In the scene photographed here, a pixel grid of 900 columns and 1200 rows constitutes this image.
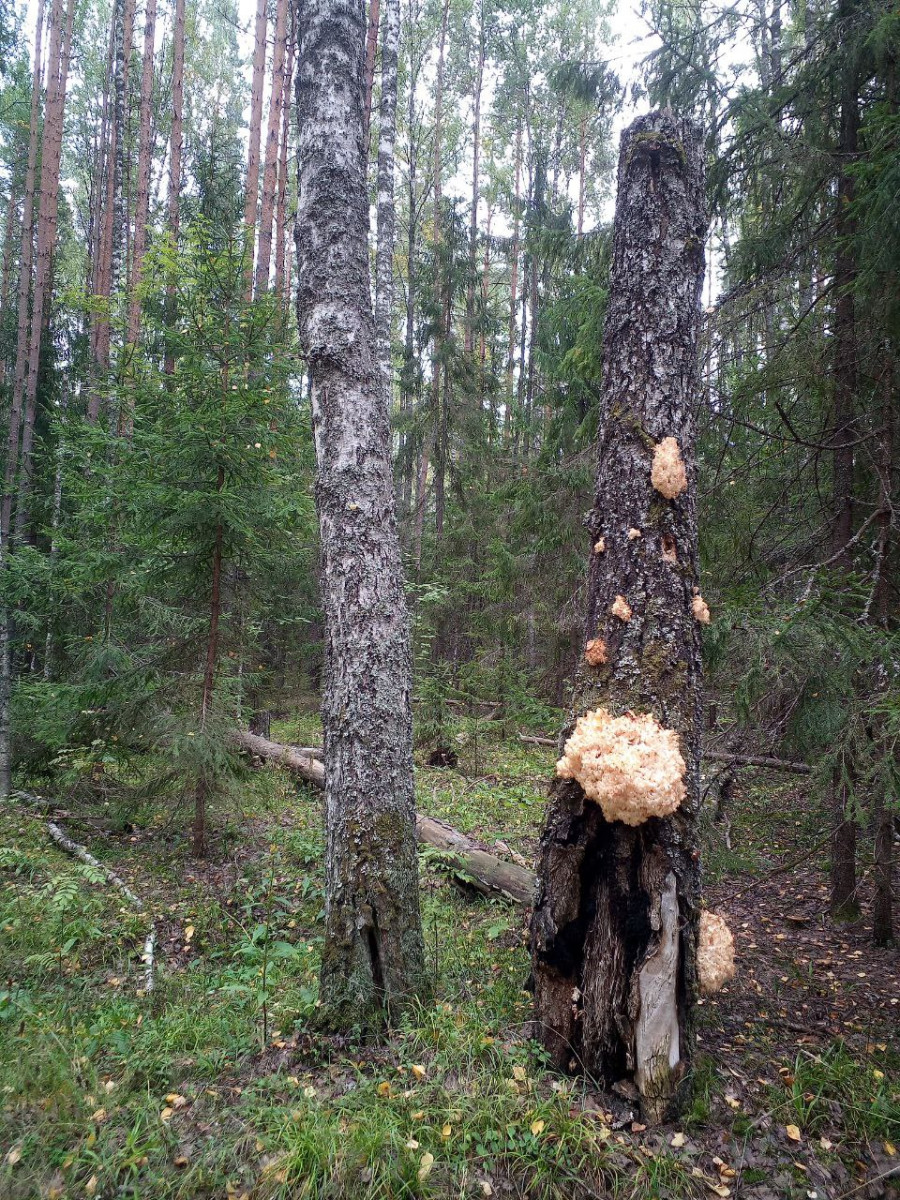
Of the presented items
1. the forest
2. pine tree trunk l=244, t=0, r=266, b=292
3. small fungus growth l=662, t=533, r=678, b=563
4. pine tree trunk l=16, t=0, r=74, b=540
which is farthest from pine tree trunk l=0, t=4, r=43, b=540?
small fungus growth l=662, t=533, r=678, b=563

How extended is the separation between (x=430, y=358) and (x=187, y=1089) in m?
14.7

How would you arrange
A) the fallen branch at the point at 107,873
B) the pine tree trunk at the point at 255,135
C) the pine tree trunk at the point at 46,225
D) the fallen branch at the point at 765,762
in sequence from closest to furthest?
the fallen branch at the point at 107,873
the fallen branch at the point at 765,762
the pine tree trunk at the point at 46,225
the pine tree trunk at the point at 255,135

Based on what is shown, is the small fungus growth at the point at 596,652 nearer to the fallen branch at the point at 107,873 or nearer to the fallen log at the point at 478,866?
the fallen log at the point at 478,866

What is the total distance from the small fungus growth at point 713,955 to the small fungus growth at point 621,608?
1415mm

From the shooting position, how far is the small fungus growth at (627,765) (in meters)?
2.64

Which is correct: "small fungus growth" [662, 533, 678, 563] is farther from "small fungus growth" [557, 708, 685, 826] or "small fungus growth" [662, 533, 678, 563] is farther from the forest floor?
the forest floor

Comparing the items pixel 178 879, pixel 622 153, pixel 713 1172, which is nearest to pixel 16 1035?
pixel 178 879

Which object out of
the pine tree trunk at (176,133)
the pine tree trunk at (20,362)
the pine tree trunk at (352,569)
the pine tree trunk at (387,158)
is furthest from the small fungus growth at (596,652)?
the pine tree trunk at (176,133)

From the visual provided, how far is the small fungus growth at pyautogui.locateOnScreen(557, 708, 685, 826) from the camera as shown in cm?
264

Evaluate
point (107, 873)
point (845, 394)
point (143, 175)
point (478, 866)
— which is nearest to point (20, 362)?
point (143, 175)

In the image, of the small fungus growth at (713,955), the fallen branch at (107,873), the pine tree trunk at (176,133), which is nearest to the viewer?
the small fungus growth at (713,955)

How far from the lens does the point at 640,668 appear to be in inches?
114

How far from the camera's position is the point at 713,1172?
240 cm

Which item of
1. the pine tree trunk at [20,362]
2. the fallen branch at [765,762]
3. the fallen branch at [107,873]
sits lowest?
the fallen branch at [107,873]
